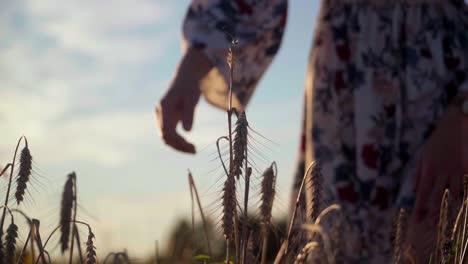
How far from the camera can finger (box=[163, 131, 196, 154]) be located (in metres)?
2.64

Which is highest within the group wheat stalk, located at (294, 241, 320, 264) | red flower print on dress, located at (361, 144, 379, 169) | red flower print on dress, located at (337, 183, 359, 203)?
red flower print on dress, located at (361, 144, 379, 169)

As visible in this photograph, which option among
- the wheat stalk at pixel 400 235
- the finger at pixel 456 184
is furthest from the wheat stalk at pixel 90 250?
the finger at pixel 456 184

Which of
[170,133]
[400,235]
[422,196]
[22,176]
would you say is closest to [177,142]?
[170,133]

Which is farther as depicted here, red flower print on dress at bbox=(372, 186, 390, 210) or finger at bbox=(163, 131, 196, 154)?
red flower print on dress at bbox=(372, 186, 390, 210)

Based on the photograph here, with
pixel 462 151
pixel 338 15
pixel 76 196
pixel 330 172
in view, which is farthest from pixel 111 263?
pixel 338 15

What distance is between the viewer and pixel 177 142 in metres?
2.67

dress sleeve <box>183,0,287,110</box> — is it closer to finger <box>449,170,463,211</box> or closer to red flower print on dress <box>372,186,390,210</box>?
red flower print on dress <box>372,186,390,210</box>

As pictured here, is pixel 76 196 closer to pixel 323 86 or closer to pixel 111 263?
pixel 111 263

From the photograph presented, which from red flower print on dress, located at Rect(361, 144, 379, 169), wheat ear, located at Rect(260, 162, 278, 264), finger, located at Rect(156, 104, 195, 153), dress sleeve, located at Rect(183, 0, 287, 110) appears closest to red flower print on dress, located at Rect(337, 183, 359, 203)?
red flower print on dress, located at Rect(361, 144, 379, 169)

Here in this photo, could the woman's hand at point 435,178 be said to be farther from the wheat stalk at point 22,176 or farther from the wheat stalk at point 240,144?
the wheat stalk at point 22,176

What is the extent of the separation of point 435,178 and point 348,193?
0.57 metres

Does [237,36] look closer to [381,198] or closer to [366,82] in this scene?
[366,82]

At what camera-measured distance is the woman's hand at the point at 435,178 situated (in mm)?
2566

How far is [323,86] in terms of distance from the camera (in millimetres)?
3211
